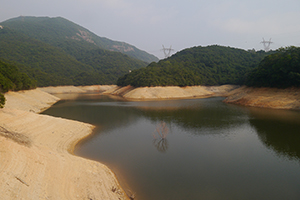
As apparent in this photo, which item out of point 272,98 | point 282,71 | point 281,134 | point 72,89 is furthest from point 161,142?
point 72,89

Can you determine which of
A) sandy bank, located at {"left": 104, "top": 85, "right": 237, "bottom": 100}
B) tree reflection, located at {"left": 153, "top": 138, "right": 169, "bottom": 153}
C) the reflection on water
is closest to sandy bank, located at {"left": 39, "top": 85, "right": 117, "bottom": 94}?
sandy bank, located at {"left": 104, "top": 85, "right": 237, "bottom": 100}

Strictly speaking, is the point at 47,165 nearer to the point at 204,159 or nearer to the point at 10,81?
the point at 204,159

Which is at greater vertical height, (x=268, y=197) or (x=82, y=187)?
(x=82, y=187)

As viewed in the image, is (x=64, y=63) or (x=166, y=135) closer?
(x=166, y=135)

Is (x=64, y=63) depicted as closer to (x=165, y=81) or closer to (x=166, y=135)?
(x=165, y=81)

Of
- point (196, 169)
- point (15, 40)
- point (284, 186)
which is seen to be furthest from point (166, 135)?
point (15, 40)

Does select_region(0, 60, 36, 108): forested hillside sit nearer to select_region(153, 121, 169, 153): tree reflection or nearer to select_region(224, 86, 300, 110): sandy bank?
select_region(153, 121, 169, 153): tree reflection

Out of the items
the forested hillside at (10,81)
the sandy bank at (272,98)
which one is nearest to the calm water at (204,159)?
the sandy bank at (272,98)
